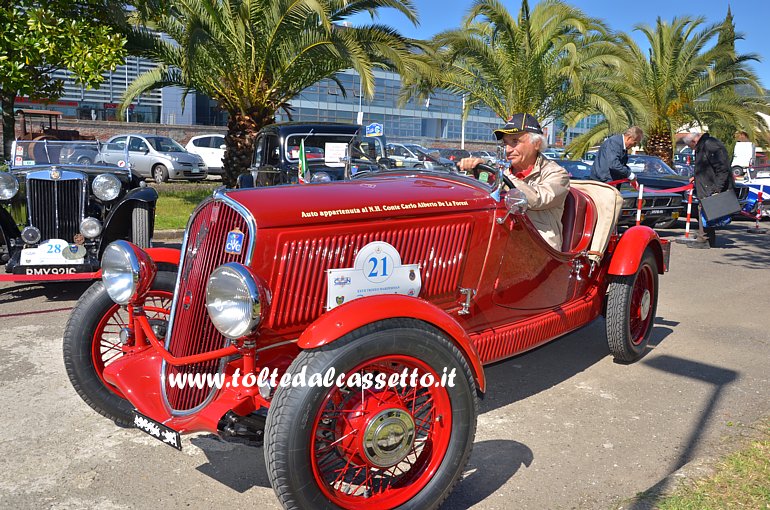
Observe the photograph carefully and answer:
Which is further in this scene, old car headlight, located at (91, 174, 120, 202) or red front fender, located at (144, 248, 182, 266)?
old car headlight, located at (91, 174, 120, 202)

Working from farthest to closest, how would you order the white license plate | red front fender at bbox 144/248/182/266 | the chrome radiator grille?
the white license plate → red front fender at bbox 144/248/182/266 → the chrome radiator grille

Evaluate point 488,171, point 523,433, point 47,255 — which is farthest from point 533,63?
point 523,433

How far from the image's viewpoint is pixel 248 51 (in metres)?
12.8

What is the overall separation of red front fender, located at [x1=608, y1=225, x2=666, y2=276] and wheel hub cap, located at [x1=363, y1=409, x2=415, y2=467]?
2.51 meters

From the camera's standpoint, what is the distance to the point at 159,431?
9.06ft

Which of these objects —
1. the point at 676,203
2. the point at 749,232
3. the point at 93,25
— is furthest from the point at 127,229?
the point at 749,232

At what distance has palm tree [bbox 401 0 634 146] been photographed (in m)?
15.7

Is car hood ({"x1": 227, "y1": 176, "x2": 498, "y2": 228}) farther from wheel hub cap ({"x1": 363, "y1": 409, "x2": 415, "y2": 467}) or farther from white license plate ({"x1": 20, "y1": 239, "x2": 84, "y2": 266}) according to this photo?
white license plate ({"x1": 20, "y1": 239, "x2": 84, "y2": 266})

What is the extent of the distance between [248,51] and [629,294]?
10049mm

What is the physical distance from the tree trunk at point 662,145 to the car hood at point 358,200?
17.0 m

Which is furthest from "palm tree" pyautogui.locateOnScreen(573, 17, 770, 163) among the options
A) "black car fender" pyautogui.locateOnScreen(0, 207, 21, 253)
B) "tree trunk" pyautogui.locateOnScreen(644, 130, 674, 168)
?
"black car fender" pyautogui.locateOnScreen(0, 207, 21, 253)

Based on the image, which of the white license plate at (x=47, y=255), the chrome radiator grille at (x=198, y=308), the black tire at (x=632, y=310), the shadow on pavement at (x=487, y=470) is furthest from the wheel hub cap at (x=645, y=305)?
the white license plate at (x=47, y=255)

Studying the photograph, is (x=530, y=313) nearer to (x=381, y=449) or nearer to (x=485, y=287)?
(x=485, y=287)

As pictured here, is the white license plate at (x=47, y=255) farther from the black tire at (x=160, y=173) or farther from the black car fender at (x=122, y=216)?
the black tire at (x=160, y=173)
